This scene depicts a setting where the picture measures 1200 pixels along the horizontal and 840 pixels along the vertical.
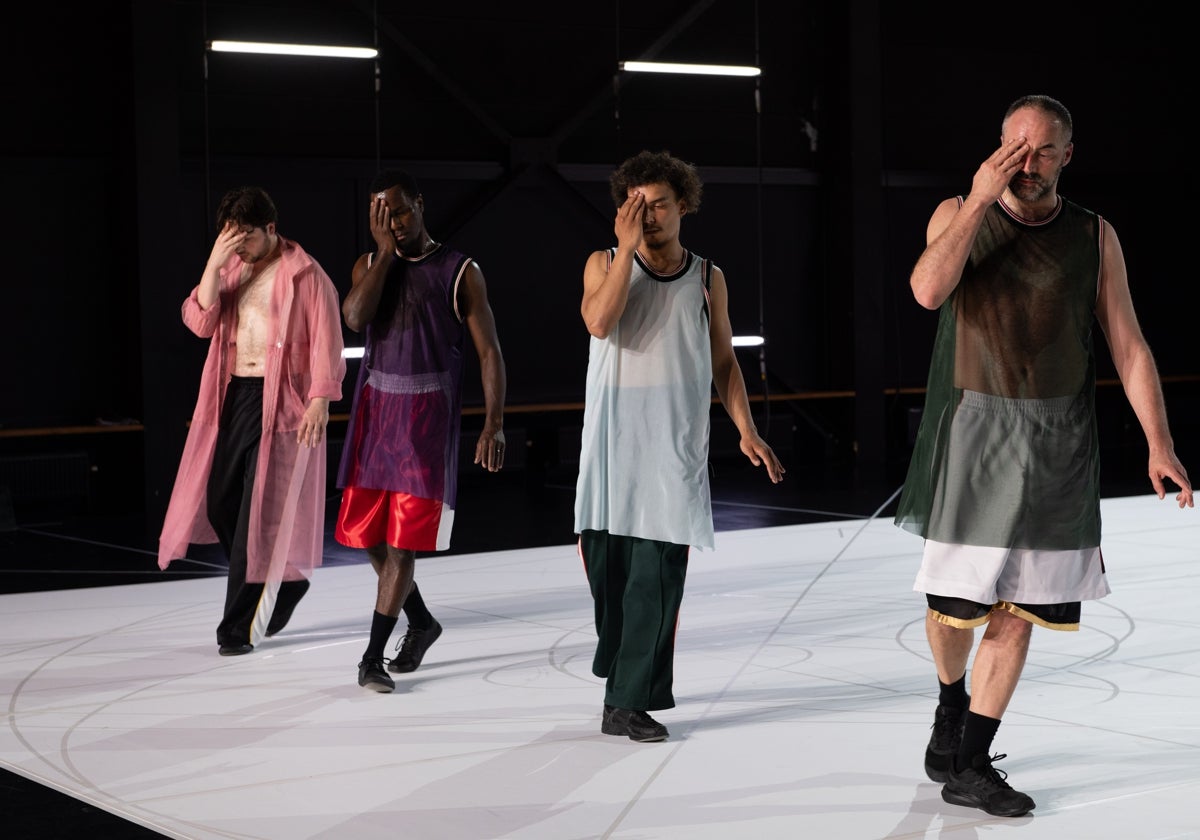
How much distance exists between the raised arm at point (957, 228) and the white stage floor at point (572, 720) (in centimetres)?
108

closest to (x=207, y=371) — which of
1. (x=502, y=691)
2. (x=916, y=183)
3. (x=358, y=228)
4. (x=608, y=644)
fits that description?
(x=502, y=691)

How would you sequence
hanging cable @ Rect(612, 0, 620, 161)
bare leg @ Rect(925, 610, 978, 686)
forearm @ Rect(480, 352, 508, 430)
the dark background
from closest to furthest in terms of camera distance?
bare leg @ Rect(925, 610, 978, 686) < forearm @ Rect(480, 352, 508, 430) < the dark background < hanging cable @ Rect(612, 0, 620, 161)

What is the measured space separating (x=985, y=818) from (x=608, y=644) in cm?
117

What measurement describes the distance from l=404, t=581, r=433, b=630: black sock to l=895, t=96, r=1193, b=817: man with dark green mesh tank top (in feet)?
6.84

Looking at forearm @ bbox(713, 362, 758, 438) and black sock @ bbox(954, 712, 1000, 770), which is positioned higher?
forearm @ bbox(713, 362, 758, 438)

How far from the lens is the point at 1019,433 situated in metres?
3.24

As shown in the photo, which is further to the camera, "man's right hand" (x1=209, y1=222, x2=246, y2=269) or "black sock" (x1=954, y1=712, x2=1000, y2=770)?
"man's right hand" (x1=209, y1=222, x2=246, y2=269)

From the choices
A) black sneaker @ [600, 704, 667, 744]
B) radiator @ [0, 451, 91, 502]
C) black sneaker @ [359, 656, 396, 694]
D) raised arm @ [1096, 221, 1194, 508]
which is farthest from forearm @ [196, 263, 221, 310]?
radiator @ [0, 451, 91, 502]

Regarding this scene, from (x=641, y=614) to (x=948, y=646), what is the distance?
32.4 inches

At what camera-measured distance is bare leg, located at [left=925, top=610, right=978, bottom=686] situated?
11.1ft

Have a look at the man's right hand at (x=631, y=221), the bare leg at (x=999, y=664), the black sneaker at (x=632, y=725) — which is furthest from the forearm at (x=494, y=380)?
the bare leg at (x=999, y=664)

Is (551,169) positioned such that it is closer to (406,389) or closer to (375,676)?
(406,389)

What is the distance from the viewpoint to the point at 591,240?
11500 millimetres

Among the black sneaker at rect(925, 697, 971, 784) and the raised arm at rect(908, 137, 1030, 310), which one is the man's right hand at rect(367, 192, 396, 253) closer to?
the raised arm at rect(908, 137, 1030, 310)
